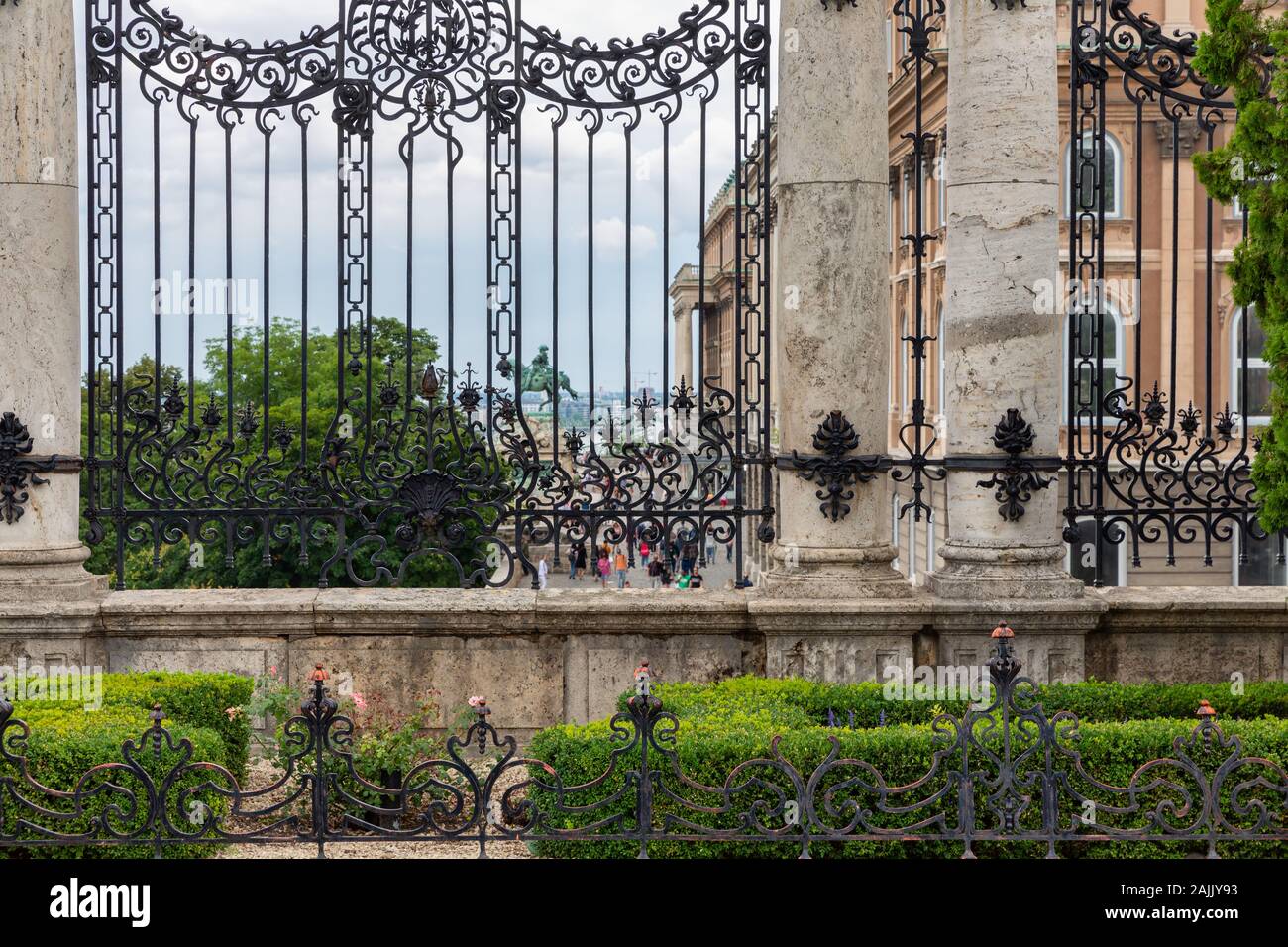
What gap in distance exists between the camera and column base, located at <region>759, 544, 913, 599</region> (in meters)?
9.50

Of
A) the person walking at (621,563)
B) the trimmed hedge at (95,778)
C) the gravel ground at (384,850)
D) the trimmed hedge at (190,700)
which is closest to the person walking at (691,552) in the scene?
the person walking at (621,563)

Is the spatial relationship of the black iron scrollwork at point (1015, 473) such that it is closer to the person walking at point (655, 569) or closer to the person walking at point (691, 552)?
the person walking at point (691, 552)

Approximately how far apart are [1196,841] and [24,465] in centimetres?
698

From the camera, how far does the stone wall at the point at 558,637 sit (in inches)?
370

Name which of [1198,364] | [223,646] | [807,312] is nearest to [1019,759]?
[807,312]

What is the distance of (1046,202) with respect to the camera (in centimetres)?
946

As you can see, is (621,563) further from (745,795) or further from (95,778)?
(95,778)

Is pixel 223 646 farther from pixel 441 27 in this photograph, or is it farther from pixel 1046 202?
pixel 1046 202

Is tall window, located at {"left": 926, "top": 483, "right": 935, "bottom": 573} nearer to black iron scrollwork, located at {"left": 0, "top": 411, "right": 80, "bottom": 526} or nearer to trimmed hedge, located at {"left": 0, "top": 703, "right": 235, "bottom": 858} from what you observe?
trimmed hedge, located at {"left": 0, "top": 703, "right": 235, "bottom": 858}

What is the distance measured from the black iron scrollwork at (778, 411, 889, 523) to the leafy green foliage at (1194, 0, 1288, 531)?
2.34m

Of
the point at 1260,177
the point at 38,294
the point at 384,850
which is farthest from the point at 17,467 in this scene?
the point at 1260,177

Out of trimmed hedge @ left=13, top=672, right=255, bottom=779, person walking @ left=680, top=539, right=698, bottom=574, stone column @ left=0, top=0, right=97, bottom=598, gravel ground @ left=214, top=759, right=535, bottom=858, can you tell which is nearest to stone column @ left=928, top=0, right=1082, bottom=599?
person walking @ left=680, top=539, right=698, bottom=574

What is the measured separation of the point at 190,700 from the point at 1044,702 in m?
4.53
